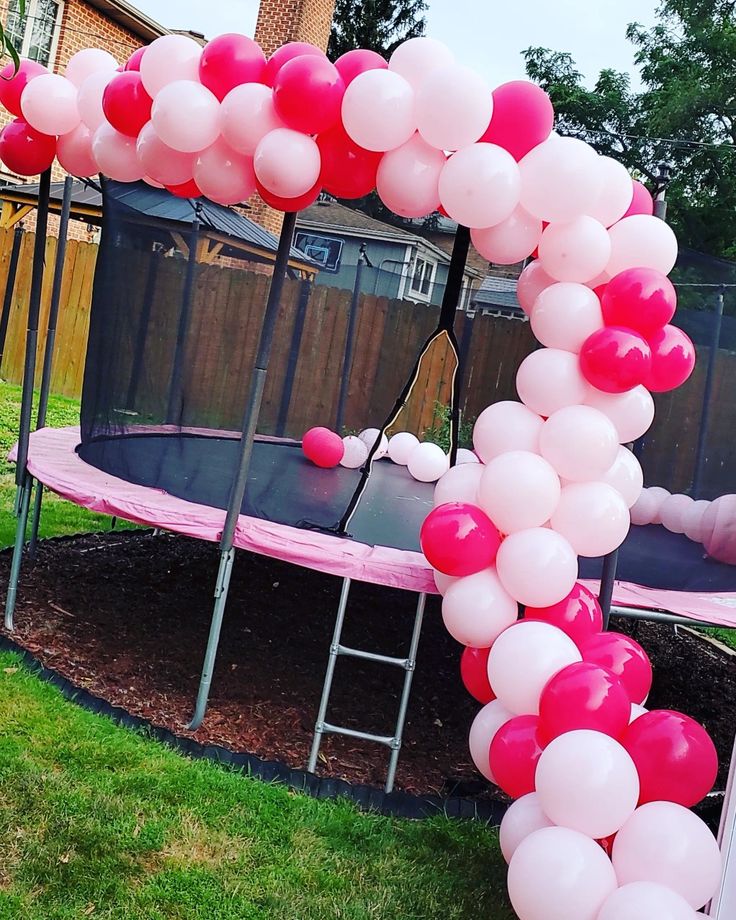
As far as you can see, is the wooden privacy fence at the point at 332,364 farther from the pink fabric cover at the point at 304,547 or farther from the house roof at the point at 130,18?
the house roof at the point at 130,18

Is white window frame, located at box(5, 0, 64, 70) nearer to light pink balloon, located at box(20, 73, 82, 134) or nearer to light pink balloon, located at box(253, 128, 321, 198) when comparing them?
light pink balloon, located at box(20, 73, 82, 134)

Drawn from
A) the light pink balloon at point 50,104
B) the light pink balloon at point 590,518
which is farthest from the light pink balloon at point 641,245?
the light pink balloon at point 50,104

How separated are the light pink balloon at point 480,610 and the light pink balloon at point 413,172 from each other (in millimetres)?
1180

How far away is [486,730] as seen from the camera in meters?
2.39

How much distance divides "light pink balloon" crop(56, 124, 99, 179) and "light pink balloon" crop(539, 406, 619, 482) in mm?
1977

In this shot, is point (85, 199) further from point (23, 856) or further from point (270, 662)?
point (23, 856)

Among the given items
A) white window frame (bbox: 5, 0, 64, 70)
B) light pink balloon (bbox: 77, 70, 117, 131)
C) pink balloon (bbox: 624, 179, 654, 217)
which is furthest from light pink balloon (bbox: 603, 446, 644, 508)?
white window frame (bbox: 5, 0, 64, 70)

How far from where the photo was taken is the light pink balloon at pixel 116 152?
3.06 m

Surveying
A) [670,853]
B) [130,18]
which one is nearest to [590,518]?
[670,853]

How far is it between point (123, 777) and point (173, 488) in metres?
1.48

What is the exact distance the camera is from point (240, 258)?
4266 millimetres

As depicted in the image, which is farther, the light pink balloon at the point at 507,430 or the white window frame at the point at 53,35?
the white window frame at the point at 53,35

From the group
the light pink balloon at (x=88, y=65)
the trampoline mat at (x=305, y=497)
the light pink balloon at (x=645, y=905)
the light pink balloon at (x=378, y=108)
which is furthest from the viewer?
the trampoline mat at (x=305, y=497)

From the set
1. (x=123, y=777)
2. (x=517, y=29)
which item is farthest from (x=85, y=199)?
(x=517, y=29)
